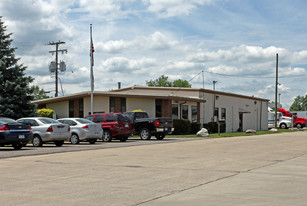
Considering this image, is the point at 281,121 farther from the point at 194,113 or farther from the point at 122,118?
the point at 122,118

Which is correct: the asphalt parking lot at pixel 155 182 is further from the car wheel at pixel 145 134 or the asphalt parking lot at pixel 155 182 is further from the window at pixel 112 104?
the window at pixel 112 104

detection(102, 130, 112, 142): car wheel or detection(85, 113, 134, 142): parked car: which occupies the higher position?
detection(85, 113, 134, 142): parked car

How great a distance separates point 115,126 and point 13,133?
8091 mm

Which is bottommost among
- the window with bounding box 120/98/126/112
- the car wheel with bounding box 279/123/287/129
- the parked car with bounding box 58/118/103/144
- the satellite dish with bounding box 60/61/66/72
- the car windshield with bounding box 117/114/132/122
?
the car wheel with bounding box 279/123/287/129

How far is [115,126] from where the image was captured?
26.1 metres

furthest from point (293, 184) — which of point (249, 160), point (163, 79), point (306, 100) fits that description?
point (306, 100)

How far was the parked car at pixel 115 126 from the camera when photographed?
26.1 meters

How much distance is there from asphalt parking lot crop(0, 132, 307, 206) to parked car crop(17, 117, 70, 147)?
23.8ft

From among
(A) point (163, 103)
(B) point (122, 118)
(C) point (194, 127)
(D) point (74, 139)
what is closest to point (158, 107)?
(A) point (163, 103)

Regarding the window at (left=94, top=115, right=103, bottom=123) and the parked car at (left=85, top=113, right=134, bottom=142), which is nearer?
the parked car at (left=85, top=113, right=134, bottom=142)

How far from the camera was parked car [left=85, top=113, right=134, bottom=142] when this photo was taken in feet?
85.7

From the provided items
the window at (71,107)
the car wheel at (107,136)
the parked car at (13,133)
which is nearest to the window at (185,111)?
the window at (71,107)

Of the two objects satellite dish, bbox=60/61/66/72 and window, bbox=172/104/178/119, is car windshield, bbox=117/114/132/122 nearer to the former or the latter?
window, bbox=172/104/178/119

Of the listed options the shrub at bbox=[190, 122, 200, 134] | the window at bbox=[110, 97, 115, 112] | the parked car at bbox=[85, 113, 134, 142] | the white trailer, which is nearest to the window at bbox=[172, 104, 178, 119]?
the shrub at bbox=[190, 122, 200, 134]
